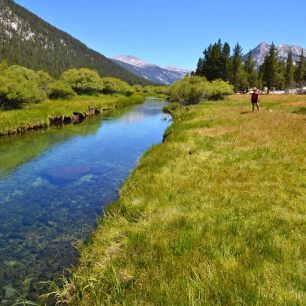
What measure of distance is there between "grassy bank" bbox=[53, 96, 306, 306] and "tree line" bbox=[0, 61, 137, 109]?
40269mm

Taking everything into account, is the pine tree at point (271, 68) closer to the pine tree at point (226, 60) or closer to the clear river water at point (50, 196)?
the pine tree at point (226, 60)

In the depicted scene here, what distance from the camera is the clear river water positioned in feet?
37.0

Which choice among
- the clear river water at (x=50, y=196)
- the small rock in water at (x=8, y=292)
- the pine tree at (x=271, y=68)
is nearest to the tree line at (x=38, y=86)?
the clear river water at (x=50, y=196)

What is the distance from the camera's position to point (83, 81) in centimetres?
12181

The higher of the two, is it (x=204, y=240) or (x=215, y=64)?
(x=215, y=64)

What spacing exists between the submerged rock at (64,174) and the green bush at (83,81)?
98.2m

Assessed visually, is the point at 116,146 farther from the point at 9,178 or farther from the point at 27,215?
the point at 27,215

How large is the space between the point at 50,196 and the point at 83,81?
108472 mm

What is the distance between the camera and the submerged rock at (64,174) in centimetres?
2214

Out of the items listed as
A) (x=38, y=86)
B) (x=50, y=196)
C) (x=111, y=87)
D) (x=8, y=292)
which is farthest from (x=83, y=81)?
Result: (x=8, y=292)

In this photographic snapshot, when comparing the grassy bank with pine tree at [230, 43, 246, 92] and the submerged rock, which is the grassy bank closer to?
the submerged rock

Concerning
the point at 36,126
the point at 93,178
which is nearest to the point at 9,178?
the point at 93,178

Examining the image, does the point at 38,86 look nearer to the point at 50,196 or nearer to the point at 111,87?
the point at 111,87

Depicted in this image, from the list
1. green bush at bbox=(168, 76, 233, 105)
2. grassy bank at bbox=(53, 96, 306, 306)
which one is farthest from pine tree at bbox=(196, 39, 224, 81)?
grassy bank at bbox=(53, 96, 306, 306)
